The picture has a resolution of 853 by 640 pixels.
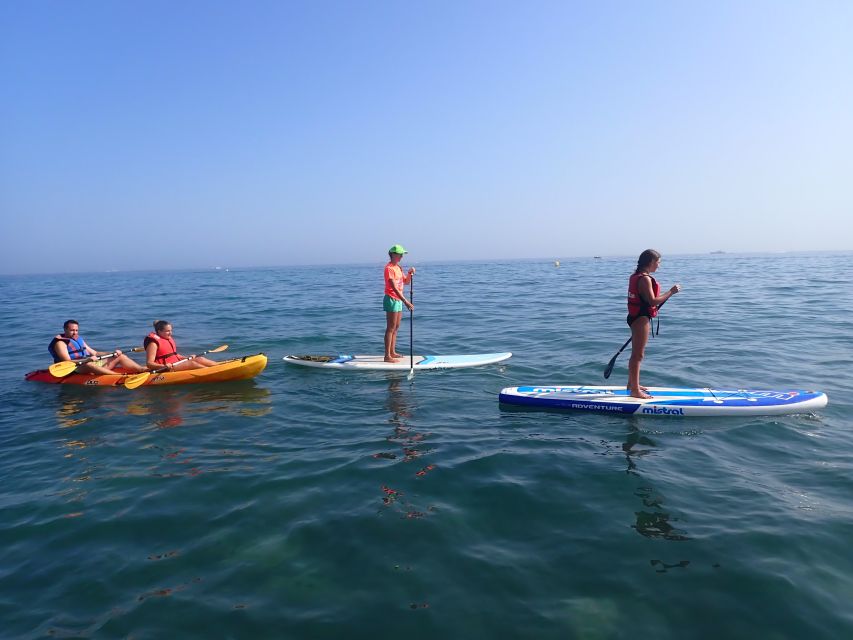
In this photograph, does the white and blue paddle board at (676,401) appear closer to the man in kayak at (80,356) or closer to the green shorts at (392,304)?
the green shorts at (392,304)

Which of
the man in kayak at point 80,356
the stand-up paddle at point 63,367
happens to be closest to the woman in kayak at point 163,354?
the man in kayak at point 80,356

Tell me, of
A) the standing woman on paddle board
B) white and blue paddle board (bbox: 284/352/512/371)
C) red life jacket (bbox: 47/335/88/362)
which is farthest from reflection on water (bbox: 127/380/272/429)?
the standing woman on paddle board

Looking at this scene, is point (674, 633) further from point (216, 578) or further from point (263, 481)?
point (263, 481)

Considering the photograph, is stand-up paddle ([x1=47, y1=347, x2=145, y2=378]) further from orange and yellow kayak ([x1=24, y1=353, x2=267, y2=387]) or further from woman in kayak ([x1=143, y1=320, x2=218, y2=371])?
woman in kayak ([x1=143, y1=320, x2=218, y2=371])

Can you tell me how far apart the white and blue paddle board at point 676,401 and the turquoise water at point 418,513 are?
0.19 meters

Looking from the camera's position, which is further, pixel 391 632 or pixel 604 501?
pixel 604 501

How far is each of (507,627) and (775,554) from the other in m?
2.54

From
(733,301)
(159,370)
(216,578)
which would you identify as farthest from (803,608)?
(733,301)

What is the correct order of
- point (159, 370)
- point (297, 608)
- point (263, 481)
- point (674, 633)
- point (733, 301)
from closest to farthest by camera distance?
point (674, 633), point (297, 608), point (263, 481), point (159, 370), point (733, 301)

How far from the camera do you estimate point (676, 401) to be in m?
7.98

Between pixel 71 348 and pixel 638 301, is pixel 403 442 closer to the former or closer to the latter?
pixel 638 301

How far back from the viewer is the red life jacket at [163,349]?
10922 millimetres

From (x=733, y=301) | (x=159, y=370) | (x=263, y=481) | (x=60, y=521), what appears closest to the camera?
(x=60, y=521)

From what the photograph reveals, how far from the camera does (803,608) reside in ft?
12.4
